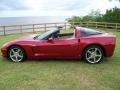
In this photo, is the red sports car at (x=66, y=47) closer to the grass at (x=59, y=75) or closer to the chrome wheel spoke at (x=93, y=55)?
the chrome wheel spoke at (x=93, y=55)

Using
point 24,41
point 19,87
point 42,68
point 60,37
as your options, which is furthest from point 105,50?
point 19,87

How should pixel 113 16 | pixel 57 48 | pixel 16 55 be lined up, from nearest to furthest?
1. pixel 57 48
2. pixel 16 55
3. pixel 113 16

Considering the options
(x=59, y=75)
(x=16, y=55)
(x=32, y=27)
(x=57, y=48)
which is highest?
(x=32, y=27)

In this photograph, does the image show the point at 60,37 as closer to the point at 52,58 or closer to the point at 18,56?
the point at 52,58

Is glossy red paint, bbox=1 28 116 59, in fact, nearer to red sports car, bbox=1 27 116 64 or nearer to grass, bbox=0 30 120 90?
red sports car, bbox=1 27 116 64

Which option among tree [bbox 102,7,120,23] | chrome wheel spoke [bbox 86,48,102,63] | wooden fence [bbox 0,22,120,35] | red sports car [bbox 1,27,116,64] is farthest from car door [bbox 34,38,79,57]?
tree [bbox 102,7,120,23]

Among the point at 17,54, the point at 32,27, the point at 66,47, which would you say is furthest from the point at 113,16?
the point at 17,54

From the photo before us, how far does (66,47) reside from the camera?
903 centimetres

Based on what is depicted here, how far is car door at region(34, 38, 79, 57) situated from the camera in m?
9.00

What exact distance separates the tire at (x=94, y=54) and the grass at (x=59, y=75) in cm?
20

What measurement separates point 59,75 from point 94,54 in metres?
2.02

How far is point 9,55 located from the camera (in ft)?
30.8

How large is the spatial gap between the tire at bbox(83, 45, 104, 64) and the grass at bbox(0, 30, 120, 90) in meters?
0.20

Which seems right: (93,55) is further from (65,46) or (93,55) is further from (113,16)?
(113,16)
